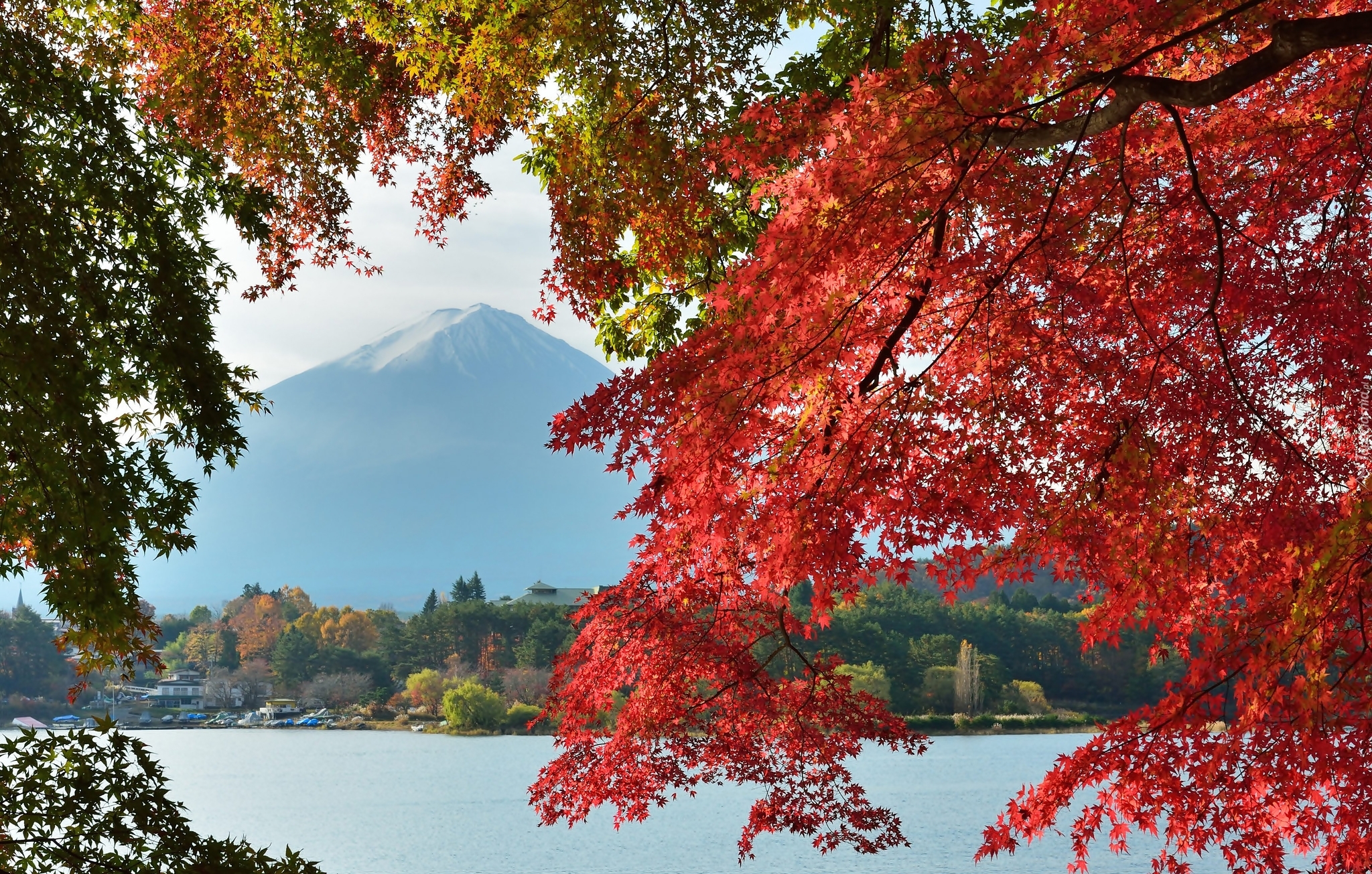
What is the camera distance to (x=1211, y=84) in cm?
307

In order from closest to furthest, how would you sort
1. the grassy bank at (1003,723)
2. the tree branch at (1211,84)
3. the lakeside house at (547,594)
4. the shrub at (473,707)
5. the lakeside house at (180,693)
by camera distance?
the tree branch at (1211,84) < the grassy bank at (1003,723) < the shrub at (473,707) < the lakeside house at (180,693) < the lakeside house at (547,594)

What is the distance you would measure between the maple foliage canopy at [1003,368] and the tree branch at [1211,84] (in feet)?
0.04

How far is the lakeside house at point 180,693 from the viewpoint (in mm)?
48906

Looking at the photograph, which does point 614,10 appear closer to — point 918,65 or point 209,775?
point 918,65

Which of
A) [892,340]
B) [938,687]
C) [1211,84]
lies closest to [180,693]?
[938,687]

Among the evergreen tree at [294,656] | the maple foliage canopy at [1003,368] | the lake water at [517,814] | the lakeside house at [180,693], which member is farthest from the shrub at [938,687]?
the lakeside house at [180,693]

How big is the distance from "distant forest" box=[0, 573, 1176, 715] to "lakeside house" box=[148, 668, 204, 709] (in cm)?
96

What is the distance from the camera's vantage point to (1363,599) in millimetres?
3133

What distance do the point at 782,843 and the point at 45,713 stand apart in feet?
102

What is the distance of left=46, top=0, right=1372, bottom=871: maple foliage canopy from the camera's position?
313 centimetres

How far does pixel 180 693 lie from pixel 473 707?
2190 centimetres

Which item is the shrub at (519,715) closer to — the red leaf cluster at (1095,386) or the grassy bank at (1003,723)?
the grassy bank at (1003,723)

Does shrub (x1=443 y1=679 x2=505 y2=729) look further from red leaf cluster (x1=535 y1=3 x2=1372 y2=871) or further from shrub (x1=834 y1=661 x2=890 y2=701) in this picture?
red leaf cluster (x1=535 y1=3 x2=1372 y2=871)

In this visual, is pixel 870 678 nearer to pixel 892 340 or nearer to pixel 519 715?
pixel 519 715
